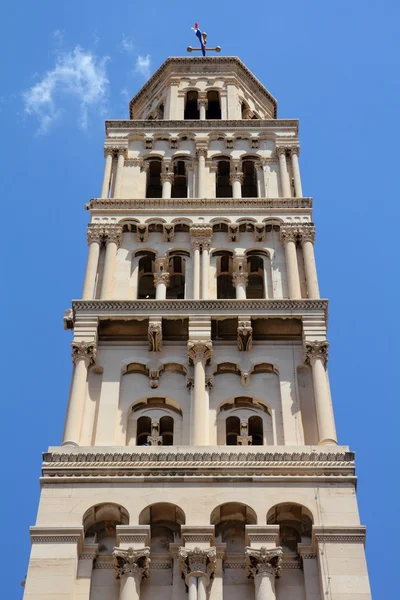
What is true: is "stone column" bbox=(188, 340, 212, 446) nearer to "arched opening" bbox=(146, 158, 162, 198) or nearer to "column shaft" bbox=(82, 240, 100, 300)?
"column shaft" bbox=(82, 240, 100, 300)

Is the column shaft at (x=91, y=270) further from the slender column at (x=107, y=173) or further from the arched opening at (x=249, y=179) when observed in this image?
the arched opening at (x=249, y=179)

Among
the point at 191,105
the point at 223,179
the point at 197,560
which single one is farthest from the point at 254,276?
the point at 191,105

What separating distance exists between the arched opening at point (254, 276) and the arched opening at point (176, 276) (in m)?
2.13

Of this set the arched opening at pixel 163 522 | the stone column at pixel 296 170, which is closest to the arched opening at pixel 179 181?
the stone column at pixel 296 170

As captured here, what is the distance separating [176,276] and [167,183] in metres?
5.31

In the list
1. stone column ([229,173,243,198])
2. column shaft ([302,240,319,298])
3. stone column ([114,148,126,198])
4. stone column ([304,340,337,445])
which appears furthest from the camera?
stone column ([229,173,243,198])

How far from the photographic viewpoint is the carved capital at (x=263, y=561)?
3066cm

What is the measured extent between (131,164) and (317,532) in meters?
20.6

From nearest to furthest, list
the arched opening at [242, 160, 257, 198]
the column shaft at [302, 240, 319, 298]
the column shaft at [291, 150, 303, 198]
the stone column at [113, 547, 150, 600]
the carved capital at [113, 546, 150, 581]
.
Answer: the stone column at [113, 547, 150, 600] → the carved capital at [113, 546, 150, 581] → the column shaft at [302, 240, 319, 298] → the column shaft at [291, 150, 303, 198] → the arched opening at [242, 160, 257, 198]

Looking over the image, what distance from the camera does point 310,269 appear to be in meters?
41.2

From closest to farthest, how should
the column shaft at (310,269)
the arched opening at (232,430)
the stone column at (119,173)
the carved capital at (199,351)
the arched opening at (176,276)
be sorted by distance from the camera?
1. the arched opening at (232,430)
2. the carved capital at (199,351)
3. the column shaft at (310,269)
4. the arched opening at (176,276)
5. the stone column at (119,173)

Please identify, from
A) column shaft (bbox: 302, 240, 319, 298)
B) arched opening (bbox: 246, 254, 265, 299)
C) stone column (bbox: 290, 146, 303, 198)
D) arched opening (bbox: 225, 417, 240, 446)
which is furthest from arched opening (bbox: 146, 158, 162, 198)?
arched opening (bbox: 225, 417, 240, 446)

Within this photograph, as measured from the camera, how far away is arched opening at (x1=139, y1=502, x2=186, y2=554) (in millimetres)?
31797

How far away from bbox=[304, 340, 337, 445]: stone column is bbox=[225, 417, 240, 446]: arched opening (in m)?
2.30
